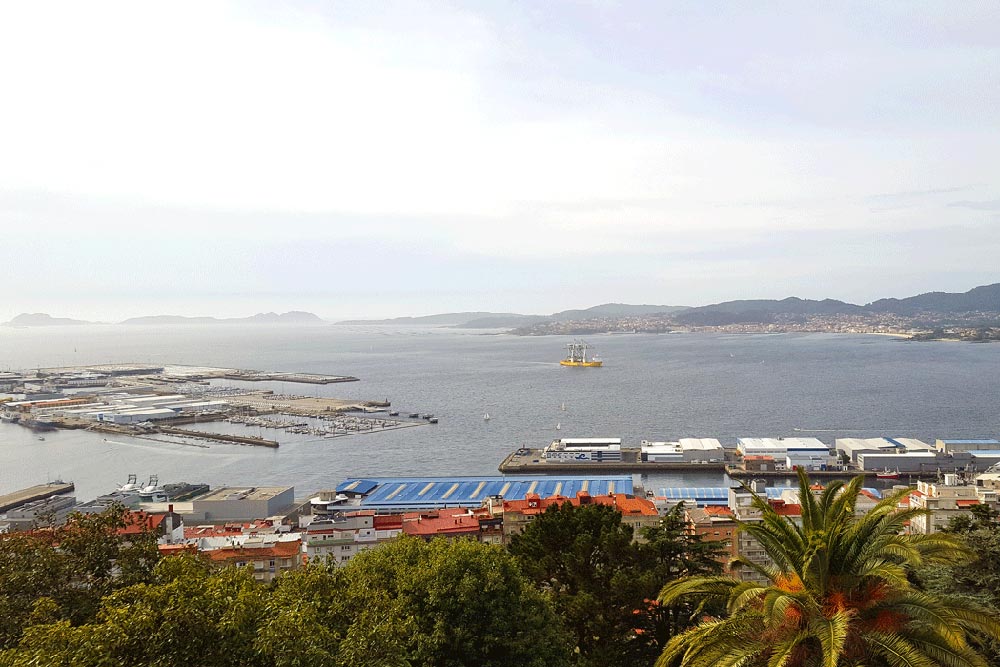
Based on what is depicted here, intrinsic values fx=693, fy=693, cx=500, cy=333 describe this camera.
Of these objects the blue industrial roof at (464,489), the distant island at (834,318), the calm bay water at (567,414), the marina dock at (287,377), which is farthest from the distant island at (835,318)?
the blue industrial roof at (464,489)

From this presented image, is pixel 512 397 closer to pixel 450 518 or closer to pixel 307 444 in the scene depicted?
pixel 307 444

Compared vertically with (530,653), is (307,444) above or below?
below

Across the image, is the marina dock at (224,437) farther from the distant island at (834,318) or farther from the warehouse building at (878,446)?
the distant island at (834,318)

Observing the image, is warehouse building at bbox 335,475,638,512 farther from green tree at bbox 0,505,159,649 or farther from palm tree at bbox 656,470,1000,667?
palm tree at bbox 656,470,1000,667

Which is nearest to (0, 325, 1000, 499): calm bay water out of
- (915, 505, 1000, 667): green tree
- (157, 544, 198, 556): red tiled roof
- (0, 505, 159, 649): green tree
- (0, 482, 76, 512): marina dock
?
(0, 482, 76, 512): marina dock

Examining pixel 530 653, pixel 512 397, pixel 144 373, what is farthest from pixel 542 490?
pixel 144 373
